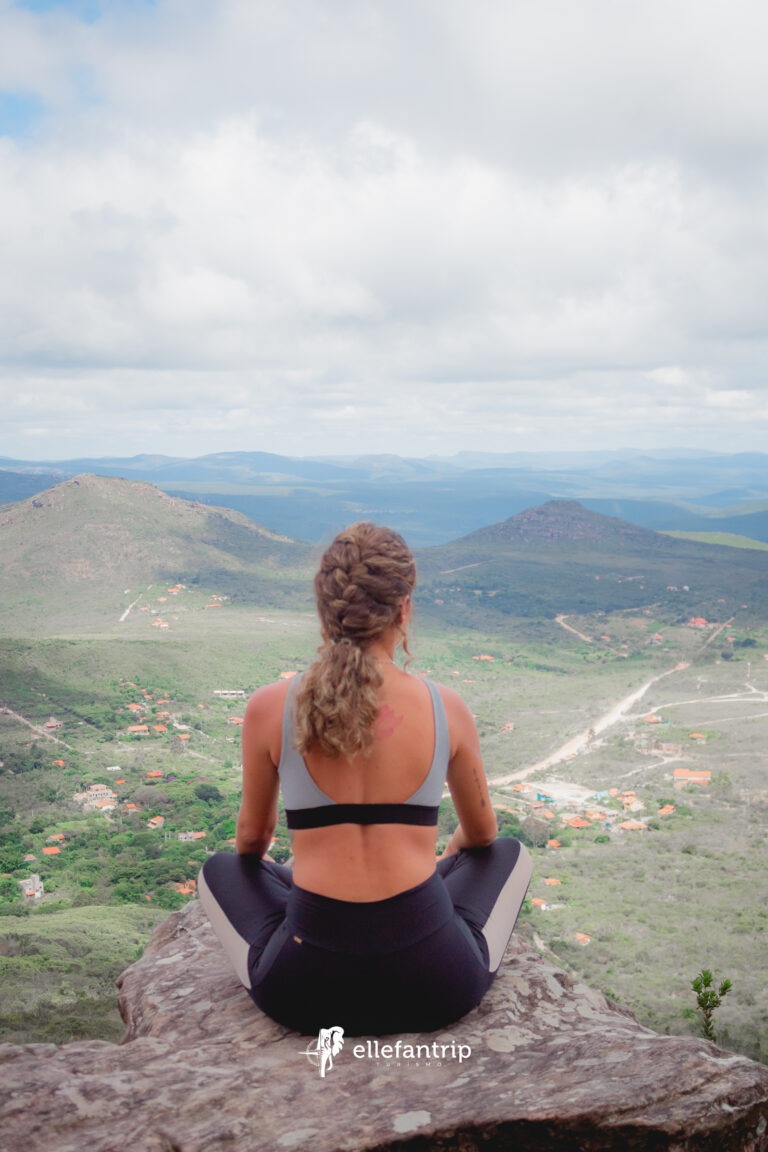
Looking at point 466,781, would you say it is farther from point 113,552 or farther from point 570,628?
point 113,552

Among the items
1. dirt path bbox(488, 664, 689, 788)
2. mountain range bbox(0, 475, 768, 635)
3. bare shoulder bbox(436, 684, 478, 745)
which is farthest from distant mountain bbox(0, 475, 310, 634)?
bare shoulder bbox(436, 684, 478, 745)

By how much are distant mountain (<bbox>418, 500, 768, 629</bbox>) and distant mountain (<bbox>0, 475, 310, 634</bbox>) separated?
1728cm

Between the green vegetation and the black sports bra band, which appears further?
the green vegetation

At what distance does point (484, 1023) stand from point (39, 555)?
79.1 m

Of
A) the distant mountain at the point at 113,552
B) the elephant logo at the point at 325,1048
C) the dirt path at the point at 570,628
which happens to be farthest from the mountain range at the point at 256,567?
the elephant logo at the point at 325,1048

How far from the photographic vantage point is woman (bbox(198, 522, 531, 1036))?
2873mm

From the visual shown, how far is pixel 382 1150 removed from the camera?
2.37 m

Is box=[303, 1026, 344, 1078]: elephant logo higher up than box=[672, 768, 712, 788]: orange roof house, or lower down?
higher up

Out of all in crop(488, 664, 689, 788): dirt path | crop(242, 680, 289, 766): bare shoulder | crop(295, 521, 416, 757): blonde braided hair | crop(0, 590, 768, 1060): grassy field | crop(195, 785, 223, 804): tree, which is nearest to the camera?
crop(295, 521, 416, 757): blonde braided hair

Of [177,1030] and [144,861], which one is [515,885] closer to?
[177,1030]

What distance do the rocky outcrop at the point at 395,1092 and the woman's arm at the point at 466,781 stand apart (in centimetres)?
68

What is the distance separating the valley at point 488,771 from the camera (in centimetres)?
1588

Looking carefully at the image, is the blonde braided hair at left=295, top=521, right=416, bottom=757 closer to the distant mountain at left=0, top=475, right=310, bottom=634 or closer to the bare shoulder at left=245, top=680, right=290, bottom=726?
the bare shoulder at left=245, top=680, right=290, bottom=726

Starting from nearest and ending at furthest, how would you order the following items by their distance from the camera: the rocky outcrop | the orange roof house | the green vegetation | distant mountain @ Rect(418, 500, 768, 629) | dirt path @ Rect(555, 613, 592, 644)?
the rocky outcrop < the orange roof house < dirt path @ Rect(555, 613, 592, 644) < distant mountain @ Rect(418, 500, 768, 629) < the green vegetation
